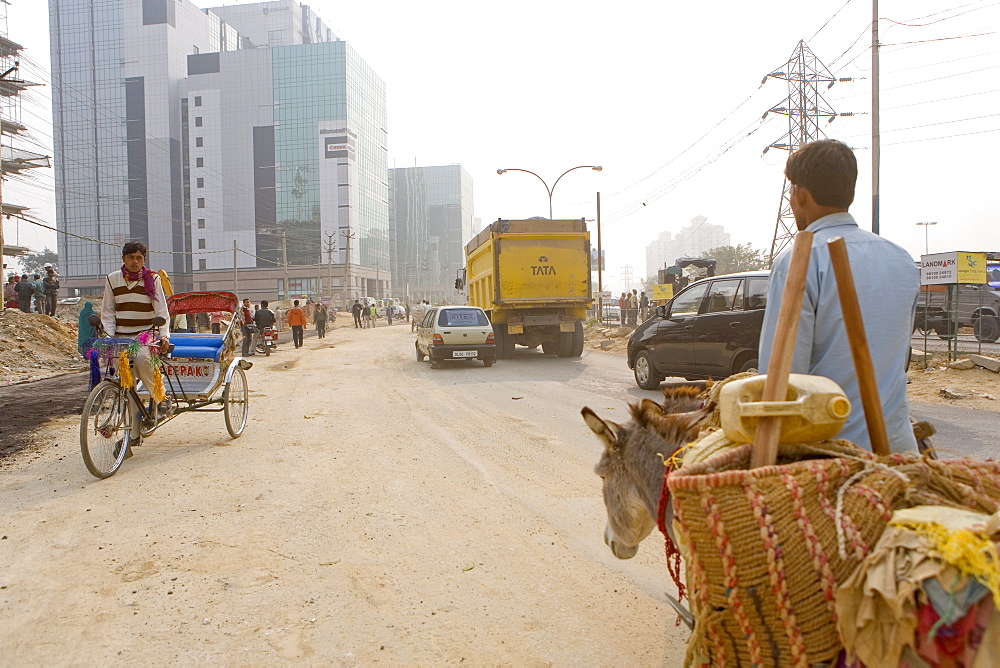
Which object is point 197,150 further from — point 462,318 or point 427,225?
point 462,318

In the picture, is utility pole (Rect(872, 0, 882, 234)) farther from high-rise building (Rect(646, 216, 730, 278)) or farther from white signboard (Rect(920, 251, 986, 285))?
high-rise building (Rect(646, 216, 730, 278))

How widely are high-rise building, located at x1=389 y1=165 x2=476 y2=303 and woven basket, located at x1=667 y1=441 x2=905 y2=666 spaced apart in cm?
14250

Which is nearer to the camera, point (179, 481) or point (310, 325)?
point (179, 481)

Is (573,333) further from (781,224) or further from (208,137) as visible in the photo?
(208,137)

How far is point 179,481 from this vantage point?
541 cm

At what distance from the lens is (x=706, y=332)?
31.2 ft

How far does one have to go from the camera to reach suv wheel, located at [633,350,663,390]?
10.8 metres

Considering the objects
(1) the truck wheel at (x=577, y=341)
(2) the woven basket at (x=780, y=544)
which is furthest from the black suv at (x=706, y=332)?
(2) the woven basket at (x=780, y=544)

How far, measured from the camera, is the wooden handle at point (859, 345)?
1.55 meters

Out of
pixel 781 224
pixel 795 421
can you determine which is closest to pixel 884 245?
pixel 795 421

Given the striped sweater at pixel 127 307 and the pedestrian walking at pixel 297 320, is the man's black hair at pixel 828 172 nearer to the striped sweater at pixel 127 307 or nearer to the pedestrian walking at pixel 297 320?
the striped sweater at pixel 127 307

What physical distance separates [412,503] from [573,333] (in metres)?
12.7

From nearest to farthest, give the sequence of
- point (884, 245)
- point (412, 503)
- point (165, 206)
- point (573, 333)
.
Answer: point (884, 245), point (412, 503), point (573, 333), point (165, 206)

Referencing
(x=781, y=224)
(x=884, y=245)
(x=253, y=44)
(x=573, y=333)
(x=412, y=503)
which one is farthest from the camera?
(x=253, y=44)
